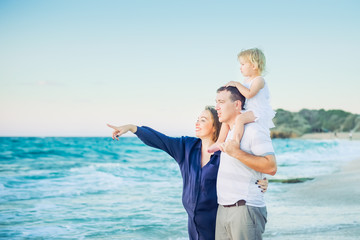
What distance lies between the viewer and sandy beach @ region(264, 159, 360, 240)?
5.95 m

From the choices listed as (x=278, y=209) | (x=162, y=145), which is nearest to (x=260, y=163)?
(x=162, y=145)

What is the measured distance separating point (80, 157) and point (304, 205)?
1962 cm

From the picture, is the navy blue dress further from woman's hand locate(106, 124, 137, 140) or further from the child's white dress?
the child's white dress

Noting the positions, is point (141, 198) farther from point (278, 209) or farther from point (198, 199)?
point (198, 199)

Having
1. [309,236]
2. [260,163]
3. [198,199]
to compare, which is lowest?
[309,236]

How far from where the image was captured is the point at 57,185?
1308cm

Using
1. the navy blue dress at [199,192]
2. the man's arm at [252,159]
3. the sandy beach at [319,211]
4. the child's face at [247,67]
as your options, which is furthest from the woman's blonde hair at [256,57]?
the sandy beach at [319,211]

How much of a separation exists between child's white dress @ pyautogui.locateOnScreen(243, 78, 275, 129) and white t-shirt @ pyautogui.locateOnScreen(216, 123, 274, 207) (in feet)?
0.34

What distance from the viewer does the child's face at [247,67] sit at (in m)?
3.25

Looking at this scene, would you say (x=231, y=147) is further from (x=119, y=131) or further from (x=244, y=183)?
(x=119, y=131)

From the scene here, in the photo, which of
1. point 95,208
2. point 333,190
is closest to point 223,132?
point 95,208

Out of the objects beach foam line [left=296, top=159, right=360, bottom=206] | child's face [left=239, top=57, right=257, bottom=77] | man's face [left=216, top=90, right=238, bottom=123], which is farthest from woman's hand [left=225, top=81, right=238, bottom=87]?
beach foam line [left=296, top=159, right=360, bottom=206]

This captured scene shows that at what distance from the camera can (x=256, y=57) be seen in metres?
3.21

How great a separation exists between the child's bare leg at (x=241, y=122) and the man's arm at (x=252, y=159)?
114 mm
